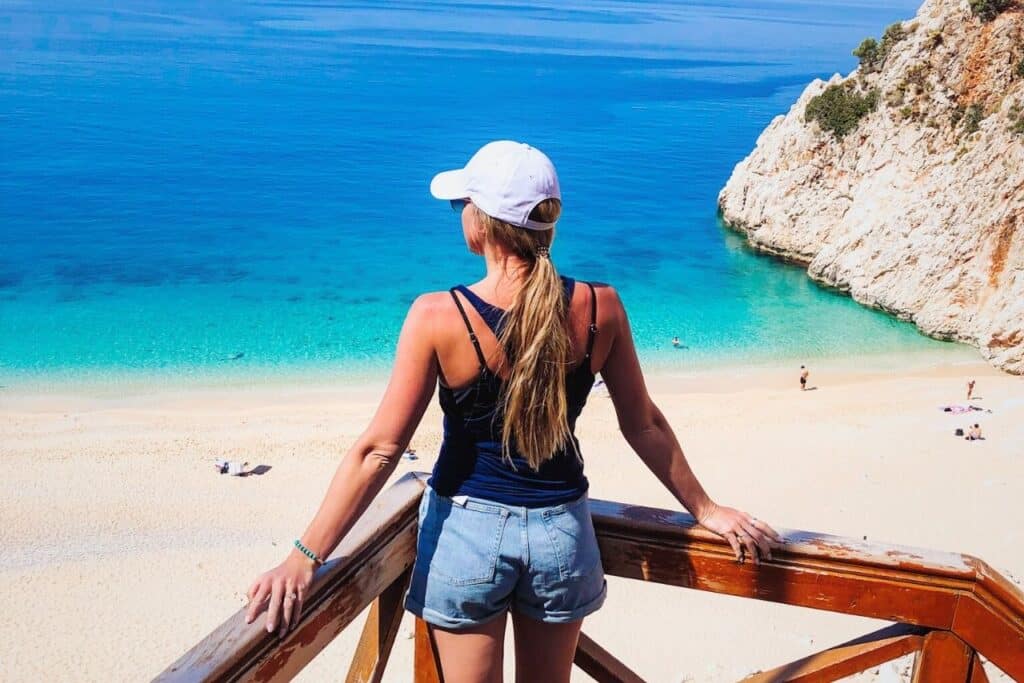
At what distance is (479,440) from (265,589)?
708mm

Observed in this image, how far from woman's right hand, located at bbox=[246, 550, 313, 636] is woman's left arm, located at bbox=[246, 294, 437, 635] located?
0.09 m

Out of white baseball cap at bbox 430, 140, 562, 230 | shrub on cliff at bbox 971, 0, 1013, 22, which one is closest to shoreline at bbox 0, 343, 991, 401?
shrub on cliff at bbox 971, 0, 1013, 22

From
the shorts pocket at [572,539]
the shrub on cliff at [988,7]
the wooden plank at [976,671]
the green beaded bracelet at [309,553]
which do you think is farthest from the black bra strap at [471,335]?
the shrub on cliff at [988,7]

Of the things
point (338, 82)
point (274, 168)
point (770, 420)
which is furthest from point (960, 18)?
point (338, 82)

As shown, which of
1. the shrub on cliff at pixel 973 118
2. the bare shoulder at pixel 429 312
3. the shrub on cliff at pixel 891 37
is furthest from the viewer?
the shrub on cliff at pixel 891 37

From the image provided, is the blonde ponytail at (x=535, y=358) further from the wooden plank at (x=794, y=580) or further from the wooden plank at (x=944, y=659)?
the wooden plank at (x=944, y=659)

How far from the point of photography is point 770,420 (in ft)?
70.3

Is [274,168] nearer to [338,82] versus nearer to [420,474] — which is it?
[338,82]

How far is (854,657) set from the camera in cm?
269

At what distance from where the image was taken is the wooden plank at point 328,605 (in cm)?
194

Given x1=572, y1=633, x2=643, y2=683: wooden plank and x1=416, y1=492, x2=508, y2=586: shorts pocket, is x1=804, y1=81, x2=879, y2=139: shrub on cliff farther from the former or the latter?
x1=416, y1=492, x2=508, y2=586: shorts pocket

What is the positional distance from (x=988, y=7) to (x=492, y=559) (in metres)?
30.7

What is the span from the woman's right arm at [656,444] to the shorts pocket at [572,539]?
0.82ft

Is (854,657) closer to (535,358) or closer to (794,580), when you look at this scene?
(794,580)
